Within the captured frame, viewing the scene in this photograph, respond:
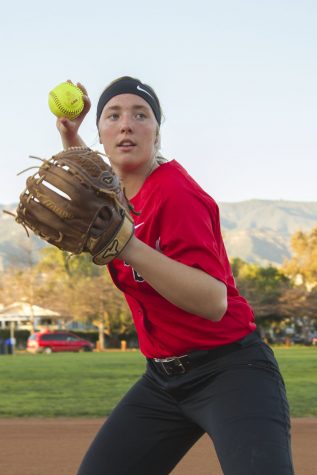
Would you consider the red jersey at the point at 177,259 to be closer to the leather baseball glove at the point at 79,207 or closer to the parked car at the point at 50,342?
the leather baseball glove at the point at 79,207

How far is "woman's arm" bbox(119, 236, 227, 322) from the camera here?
246cm

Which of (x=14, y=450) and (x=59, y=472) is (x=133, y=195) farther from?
(x=14, y=450)

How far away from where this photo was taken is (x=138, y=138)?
298 cm

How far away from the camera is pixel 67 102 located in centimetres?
369

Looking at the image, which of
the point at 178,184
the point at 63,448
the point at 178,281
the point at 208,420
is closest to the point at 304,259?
the point at 63,448

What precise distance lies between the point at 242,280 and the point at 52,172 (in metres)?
57.1

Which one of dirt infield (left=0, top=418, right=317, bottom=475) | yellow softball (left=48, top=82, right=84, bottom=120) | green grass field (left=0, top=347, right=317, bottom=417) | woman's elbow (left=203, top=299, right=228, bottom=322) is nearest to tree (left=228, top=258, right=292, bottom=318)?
green grass field (left=0, top=347, right=317, bottom=417)

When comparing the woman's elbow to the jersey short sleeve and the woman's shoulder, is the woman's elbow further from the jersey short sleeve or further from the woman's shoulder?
the woman's shoulder

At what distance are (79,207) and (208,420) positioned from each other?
97 centimetres

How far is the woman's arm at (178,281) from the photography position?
2463 mm

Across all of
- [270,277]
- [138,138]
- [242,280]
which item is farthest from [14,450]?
[270,277]

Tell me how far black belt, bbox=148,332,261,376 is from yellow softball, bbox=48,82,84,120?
131 cm

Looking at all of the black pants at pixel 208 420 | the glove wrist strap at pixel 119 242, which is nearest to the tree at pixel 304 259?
the black pants at pixel 208 420

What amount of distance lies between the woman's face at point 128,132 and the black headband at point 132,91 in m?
0.03
